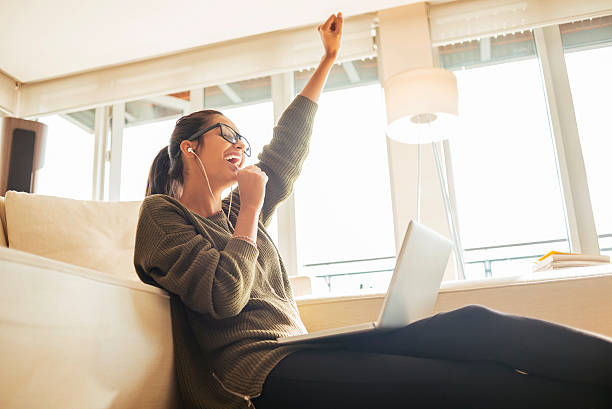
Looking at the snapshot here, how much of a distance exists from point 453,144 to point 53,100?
3263 millimetres

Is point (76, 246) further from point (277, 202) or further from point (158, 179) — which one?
point (277, 202)

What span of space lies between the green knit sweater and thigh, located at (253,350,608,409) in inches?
2.0

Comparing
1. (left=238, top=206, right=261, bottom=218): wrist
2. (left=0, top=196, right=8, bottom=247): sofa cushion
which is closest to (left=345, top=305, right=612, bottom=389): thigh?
(left=238, top=206, right=261, bottom=218): wrist

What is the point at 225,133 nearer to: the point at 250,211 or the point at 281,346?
the point at 250,211

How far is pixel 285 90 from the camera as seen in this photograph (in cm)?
411

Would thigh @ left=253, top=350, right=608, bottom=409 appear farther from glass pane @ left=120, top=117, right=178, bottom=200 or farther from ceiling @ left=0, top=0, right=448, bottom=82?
glass pane @ left=120, top=117, right=178, bottom=200

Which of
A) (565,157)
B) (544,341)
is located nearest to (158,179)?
(544,341)

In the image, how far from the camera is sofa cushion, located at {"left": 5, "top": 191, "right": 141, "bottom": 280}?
155 centimetres

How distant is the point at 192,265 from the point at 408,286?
0.42 meters

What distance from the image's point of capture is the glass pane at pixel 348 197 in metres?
3.77

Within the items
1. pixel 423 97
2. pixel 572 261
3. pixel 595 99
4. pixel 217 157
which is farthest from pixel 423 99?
pixel 595 99

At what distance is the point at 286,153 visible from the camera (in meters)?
1.63

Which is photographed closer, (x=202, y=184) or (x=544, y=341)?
(x=544, y=341)

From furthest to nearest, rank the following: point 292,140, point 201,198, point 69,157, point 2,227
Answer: point 69,157
point 292,140
point 2,227
point 201,198
